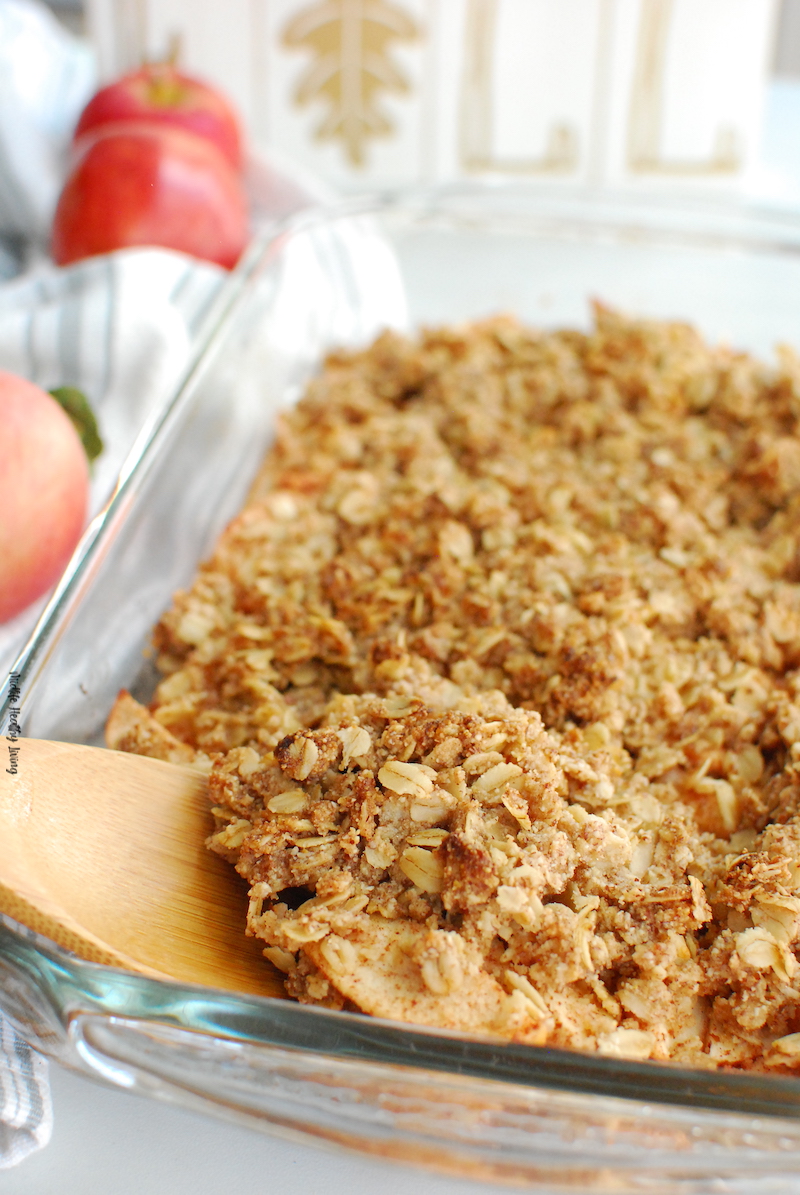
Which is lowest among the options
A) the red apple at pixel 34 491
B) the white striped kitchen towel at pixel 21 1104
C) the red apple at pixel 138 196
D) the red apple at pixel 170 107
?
the white striped kitchen towel at pixel 21 1104

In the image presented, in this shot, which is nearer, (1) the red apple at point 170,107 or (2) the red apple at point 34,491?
(2) the red apple at point 34,491

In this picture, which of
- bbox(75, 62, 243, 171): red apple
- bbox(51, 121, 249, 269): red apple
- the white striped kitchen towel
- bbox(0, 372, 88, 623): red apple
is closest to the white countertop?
the white striped kitchen towel

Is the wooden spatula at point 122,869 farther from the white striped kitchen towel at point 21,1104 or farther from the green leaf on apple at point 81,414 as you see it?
the green leaf on apple at point 81,414

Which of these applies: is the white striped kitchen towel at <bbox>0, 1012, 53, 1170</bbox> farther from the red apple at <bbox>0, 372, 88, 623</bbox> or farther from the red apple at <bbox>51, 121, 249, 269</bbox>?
the red apple at <bbox>51, 121, 249, 269</bbox>

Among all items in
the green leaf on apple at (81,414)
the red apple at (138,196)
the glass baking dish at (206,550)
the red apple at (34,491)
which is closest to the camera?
the glass baking dish at (206,550)

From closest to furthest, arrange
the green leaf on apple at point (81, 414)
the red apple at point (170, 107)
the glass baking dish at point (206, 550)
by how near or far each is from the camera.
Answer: the glass baking dish at point (206, 550) < the green leaf on apple at point (81, 414) < the red apple at point (170, 107)

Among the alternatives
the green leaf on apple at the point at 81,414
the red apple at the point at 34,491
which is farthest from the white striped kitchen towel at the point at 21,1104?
the green leaf on apple at the point at 81,414

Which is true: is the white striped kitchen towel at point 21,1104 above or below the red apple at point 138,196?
below
